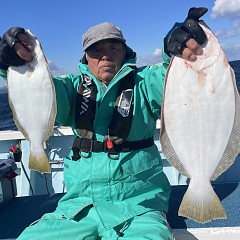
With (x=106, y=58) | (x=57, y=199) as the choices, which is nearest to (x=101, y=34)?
(x=106, y=58)

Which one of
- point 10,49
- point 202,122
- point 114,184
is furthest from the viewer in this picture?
point 114,184

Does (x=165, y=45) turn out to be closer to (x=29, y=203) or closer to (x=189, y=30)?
(x=189, y=30)

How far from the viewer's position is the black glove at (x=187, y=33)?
219 centimetres

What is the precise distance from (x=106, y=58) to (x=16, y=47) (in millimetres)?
833

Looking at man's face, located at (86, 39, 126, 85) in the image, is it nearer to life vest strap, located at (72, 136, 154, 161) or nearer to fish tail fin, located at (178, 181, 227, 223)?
life vest strap, located at (72, 136, 154, 161)

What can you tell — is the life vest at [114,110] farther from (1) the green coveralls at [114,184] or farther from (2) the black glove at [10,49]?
(2) the black glove at [10,49]

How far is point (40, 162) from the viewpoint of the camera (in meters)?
2.69

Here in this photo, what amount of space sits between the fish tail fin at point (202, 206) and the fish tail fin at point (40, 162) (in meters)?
0.96

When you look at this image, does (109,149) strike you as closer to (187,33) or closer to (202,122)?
(202,122)

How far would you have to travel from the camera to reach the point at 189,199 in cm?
241

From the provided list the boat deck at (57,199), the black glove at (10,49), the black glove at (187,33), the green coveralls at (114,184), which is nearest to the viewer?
the black glove at (187,33)

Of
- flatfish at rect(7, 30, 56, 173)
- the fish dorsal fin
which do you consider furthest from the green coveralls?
the fish dorsal fin

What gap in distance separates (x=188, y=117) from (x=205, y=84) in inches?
9.0

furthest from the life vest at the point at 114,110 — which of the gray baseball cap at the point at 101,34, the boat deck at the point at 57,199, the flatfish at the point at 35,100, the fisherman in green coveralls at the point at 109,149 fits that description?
the boat deck at the point at 57,199
